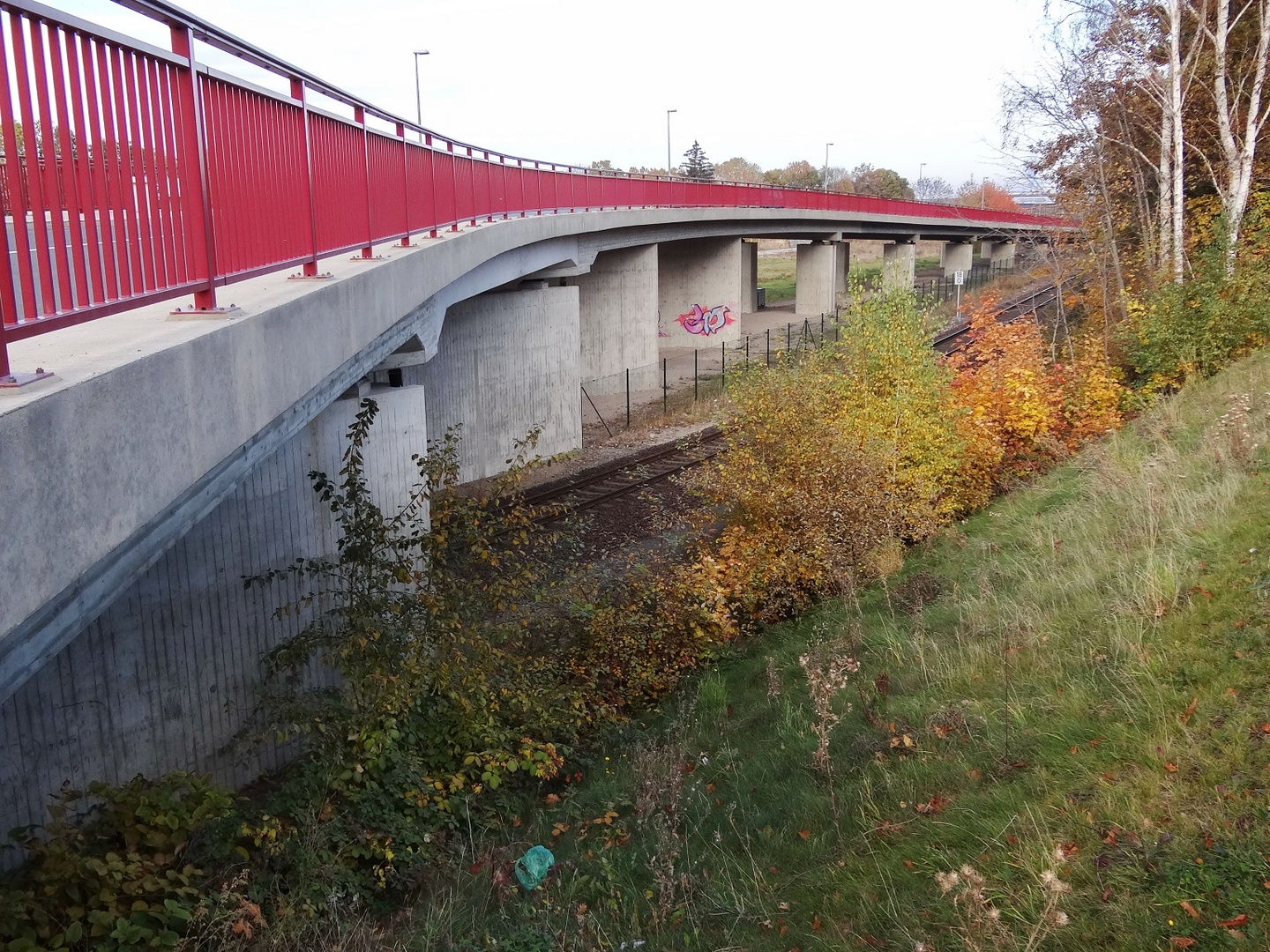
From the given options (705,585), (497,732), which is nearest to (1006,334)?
(705,585)

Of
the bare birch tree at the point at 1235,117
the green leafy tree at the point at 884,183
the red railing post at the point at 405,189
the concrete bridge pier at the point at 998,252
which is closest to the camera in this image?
the red railing post at the point at 405,189

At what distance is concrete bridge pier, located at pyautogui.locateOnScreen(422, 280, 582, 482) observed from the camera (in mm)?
18359

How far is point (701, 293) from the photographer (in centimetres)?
3744

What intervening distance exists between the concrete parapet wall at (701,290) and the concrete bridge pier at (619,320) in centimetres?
863

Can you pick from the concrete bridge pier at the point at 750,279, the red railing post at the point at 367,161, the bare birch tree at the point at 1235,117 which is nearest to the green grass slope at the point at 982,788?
the red railing post at the point at 367,161

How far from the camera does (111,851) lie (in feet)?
19.3

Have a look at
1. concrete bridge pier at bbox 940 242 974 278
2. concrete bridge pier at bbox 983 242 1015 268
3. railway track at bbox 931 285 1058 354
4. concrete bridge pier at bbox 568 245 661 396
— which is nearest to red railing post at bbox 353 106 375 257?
concrete bridge pier at bbox 568 245 661 396

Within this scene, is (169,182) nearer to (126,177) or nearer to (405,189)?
(126,177)

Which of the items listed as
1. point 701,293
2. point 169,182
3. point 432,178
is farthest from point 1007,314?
point 169,182

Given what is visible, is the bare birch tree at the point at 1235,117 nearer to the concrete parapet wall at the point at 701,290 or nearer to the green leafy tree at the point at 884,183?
the concrete parapet wall at the point at 701,290

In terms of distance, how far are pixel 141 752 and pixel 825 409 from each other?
26.8ft

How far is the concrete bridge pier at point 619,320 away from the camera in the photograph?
27219mm

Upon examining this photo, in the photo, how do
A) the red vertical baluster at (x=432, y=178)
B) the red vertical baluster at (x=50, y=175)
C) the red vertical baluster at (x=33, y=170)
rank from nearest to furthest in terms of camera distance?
the red vertical baluster at (x=33, y=170)
the red vertical baluster at (x=50, y=175)
the red vertical baluster at (x=432, y=178)

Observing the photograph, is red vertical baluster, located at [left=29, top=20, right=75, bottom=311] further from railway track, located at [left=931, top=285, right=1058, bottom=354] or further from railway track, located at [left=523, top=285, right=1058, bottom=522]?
railway track, located at [left=931, top=285, right=1058, bottom=354]
